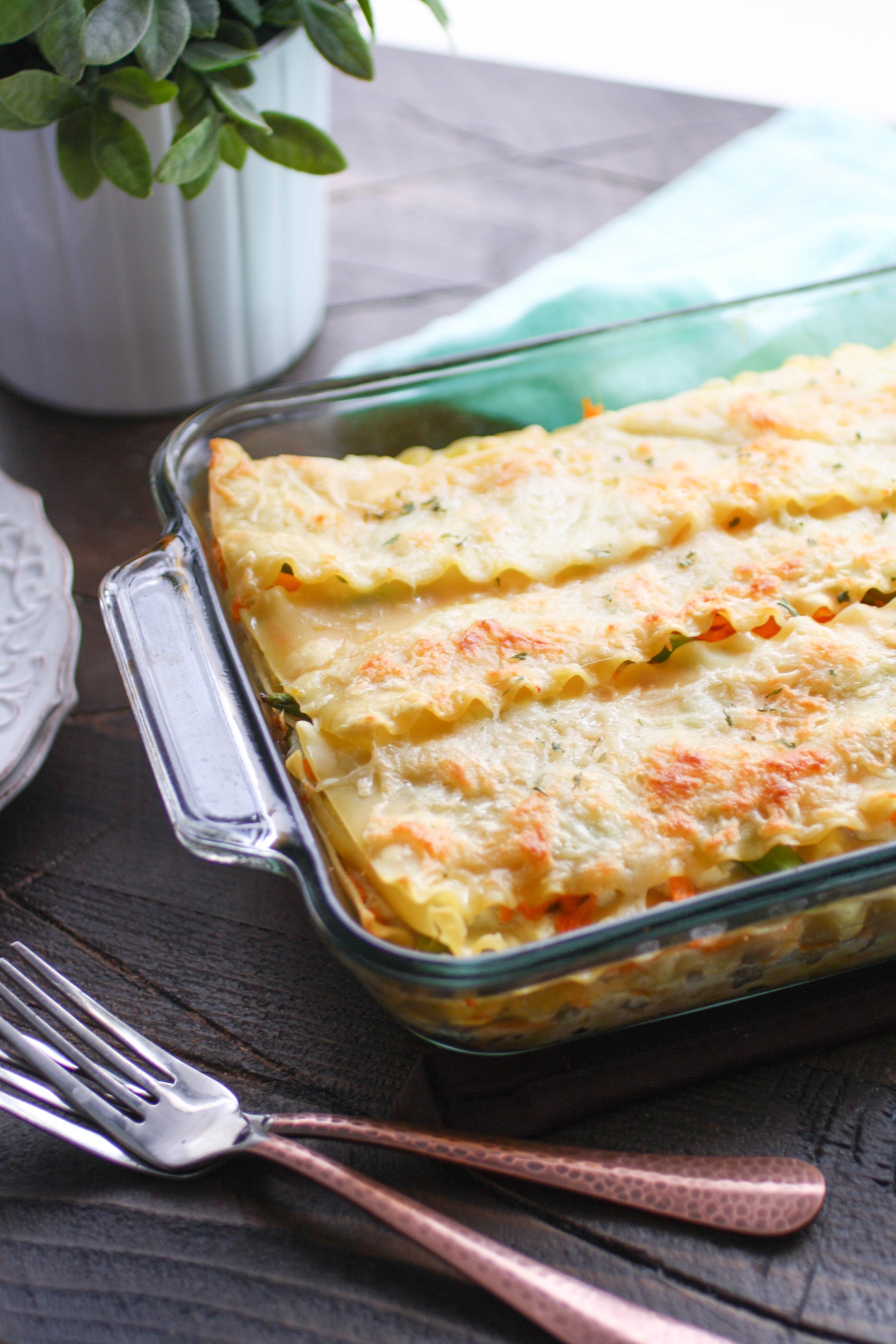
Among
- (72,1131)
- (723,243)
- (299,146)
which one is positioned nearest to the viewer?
(72,1131)

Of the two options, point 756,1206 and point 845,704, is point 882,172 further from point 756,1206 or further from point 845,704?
point 756,1206

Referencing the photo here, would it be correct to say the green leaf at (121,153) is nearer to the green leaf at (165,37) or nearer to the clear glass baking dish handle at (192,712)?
the green leaf at (165,37)

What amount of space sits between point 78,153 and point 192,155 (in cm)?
17

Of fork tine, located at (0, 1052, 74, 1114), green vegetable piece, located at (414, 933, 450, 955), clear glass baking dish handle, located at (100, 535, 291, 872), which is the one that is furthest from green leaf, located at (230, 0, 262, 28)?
fork tine, located at (0, 1052, 74, 1114)

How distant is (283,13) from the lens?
1444 mm

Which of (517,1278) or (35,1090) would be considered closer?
(517,1278)

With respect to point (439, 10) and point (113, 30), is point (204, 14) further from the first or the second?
point (439, 10)

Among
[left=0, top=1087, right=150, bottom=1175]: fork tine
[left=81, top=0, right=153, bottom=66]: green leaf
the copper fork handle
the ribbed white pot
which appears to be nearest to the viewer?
the copper fork handle

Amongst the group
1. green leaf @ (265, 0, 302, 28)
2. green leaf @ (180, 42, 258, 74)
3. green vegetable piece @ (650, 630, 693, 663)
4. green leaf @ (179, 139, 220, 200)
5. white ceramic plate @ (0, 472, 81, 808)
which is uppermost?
green leaf @ (265, 0, 302, 28)

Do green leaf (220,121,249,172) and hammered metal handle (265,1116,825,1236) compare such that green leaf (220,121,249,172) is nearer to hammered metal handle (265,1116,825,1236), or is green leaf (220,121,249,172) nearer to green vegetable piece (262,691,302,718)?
green vegetable piece (262,691,302,718)

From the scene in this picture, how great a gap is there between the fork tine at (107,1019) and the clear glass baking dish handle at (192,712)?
0.74 feet

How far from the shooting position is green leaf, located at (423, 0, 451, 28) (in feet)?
4.66

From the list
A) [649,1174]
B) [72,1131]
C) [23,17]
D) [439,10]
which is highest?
[23,17]

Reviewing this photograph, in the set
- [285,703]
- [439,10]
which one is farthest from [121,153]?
[285,703]
